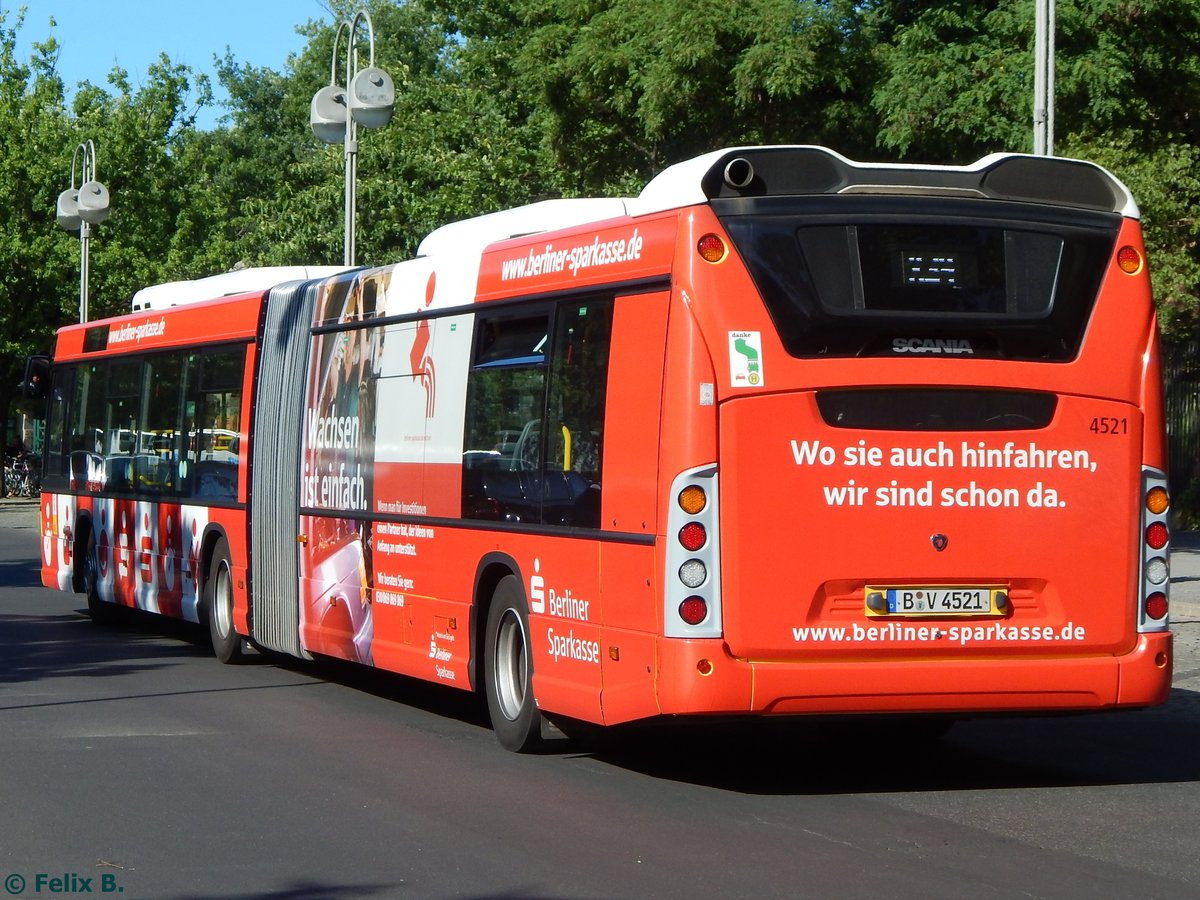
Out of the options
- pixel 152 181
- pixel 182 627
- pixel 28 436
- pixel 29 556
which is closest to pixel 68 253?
pixel 152 181

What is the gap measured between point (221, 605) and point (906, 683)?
8.12 meters

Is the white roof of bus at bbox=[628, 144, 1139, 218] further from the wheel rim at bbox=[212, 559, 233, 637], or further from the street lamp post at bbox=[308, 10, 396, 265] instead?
the street lamp post at bbox=[308, 10, 396, 265]

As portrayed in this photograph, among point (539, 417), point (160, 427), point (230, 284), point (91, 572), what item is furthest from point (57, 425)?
point (539, 417)

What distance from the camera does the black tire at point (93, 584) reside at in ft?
60.0

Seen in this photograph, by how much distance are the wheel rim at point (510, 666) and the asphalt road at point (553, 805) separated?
0.87 feet

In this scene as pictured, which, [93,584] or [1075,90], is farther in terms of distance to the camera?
[1075,90]

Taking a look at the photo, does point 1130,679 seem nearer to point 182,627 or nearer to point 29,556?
point 182,627

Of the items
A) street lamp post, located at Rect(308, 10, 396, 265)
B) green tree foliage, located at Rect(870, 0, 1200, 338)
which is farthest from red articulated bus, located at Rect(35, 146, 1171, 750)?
green tree foliage, located at Rect(870, 0, 1200, 338)

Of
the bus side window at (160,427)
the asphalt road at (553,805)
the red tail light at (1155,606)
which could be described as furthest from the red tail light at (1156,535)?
the bus side window at (160,427)

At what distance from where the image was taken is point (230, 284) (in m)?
16.9

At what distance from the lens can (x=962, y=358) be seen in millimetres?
8680

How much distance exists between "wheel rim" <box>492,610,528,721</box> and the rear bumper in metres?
1.94

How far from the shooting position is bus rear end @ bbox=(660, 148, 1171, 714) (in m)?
8.39

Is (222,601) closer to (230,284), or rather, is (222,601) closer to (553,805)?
(230,284)
